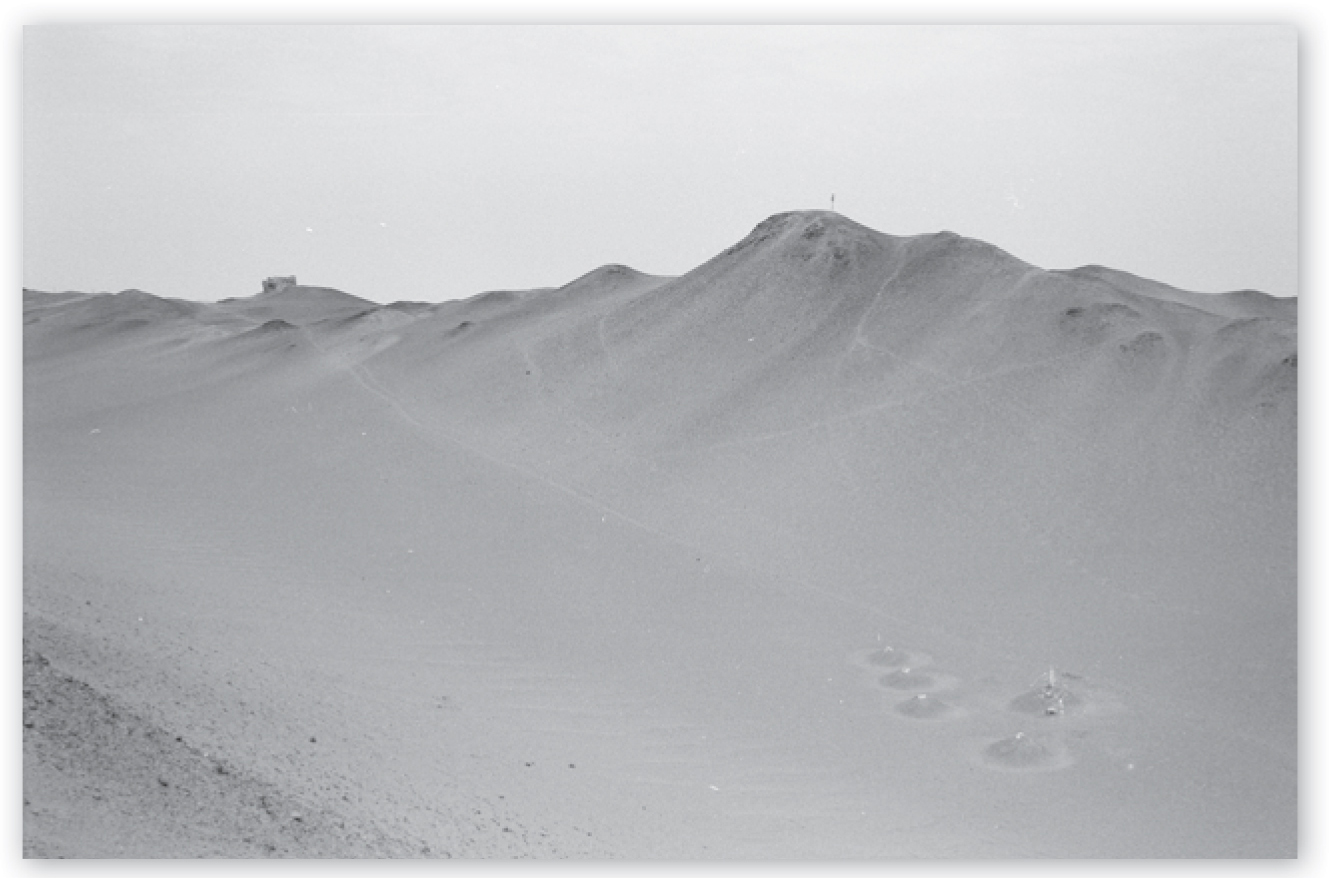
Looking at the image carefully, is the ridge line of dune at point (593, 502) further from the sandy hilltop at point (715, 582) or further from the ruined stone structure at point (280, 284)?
the ruined stone structure at point (280, 284)

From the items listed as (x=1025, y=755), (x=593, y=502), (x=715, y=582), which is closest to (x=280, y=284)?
(x=593, y=502)

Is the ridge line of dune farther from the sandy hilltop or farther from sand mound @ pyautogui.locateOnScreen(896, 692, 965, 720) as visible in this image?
sand mound @ pyautogui.locateOnScreen(896, 692, 965, 720)

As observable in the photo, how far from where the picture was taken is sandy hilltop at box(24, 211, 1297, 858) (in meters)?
3.76

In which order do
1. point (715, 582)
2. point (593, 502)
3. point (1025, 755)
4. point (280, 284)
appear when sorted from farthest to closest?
point (280, 284) < point (593, 502) < point (715, 582) < point (1025, 755)

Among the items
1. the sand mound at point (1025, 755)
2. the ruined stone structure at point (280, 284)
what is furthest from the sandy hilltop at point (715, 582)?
the ruined stone structure at point (280, 284)

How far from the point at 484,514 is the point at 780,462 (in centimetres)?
186

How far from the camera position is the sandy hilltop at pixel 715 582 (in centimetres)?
376

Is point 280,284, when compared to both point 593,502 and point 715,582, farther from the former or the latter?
point 715,582

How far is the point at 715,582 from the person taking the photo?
5.79 metres

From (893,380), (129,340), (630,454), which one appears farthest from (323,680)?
(129,340)

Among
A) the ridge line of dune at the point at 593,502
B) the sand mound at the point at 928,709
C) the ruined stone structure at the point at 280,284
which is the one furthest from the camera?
the ruined stone structure at the point at 280,284

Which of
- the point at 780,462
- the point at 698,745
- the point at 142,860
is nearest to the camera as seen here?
the point at 142,860

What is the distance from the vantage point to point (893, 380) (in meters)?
7.48

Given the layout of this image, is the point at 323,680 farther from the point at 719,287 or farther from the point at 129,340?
the point at 129,340
